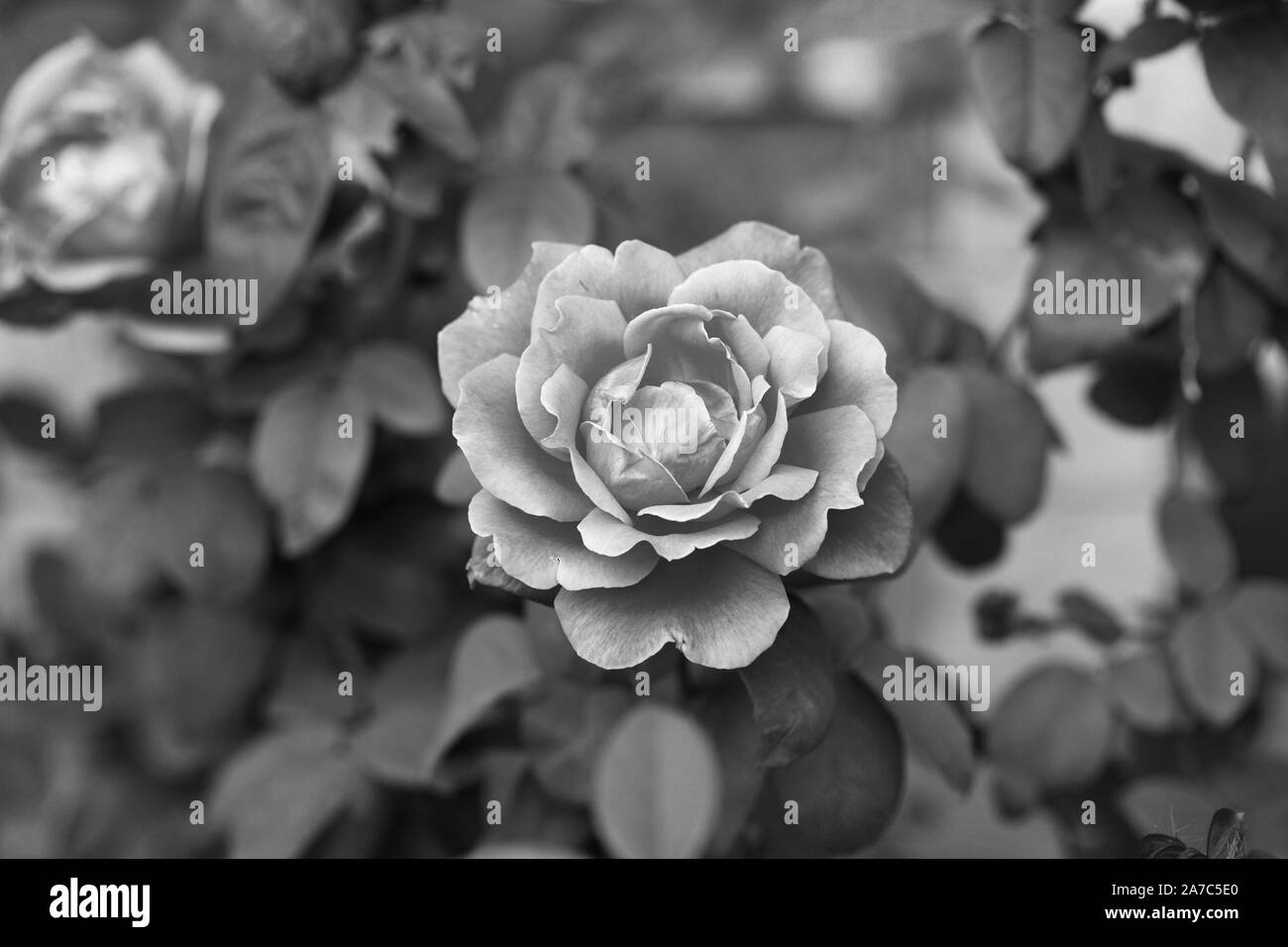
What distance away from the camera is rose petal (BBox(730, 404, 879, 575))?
1.17 ft

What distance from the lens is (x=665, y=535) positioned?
14.1 inches

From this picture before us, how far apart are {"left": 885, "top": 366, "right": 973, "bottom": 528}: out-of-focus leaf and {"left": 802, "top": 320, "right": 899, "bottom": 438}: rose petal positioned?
0.17 metres

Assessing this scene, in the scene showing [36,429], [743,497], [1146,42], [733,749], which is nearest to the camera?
[743,497]

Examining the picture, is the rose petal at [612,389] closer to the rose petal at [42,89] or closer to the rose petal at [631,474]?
the rose petal at [631,474]

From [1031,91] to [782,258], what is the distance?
247 millimetres

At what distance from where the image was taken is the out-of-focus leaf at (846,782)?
19.2 inches

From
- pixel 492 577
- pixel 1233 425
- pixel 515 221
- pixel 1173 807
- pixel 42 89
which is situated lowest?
pixel 1173 807

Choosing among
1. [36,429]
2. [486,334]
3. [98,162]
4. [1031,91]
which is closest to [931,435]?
[1031,91]

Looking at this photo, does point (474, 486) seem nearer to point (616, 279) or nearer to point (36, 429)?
point (616, 279)

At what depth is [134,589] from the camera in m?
0.77

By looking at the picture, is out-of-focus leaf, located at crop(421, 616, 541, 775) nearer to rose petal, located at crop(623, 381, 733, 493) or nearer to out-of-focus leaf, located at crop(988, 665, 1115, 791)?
rose petal, located at crop(623, 381, 733, 493)

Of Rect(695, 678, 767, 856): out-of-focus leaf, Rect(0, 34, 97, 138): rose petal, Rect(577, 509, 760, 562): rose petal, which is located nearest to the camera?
Rect(577, 509, 760, 562): rose petal

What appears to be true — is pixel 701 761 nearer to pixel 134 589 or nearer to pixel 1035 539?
pixel 134 589

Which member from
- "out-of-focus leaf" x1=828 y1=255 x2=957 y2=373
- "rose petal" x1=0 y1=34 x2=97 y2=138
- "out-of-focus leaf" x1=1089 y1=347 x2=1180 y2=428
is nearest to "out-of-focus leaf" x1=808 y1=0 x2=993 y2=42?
"out-of-focus leaf" x1=828 y1=255 x2=957 y2=373
